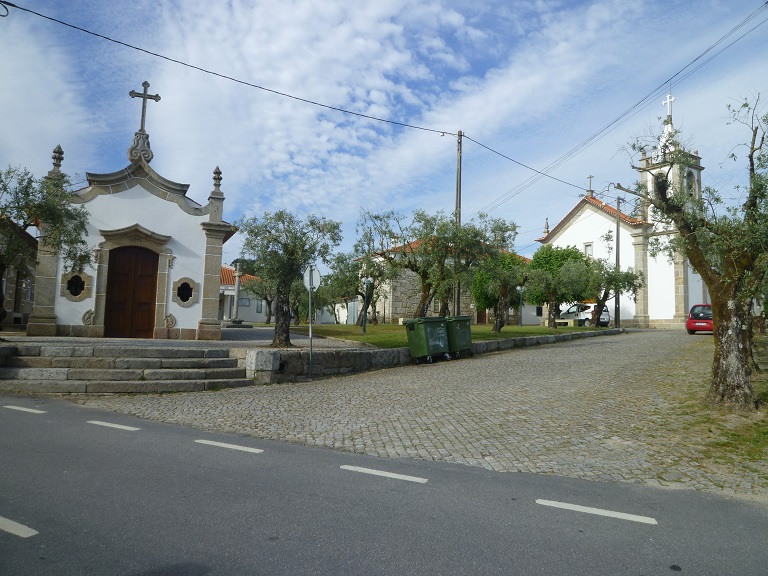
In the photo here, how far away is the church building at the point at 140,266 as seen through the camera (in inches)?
688

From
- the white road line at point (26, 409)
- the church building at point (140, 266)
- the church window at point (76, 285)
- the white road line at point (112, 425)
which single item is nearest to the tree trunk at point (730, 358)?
the white road line at point (112, 425)

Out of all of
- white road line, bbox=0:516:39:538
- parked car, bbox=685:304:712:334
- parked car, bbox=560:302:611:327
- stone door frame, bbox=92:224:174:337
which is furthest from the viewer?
parked car, bbox=560:302:611:327

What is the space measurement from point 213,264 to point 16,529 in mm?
15940

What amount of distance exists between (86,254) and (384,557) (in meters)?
15.6

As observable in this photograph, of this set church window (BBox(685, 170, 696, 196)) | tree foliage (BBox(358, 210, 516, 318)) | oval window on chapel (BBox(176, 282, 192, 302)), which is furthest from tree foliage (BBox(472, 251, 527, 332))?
oval window on chapel (BBox(176, 282, 192, 302))

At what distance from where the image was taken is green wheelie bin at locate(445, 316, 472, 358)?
16.9 meters

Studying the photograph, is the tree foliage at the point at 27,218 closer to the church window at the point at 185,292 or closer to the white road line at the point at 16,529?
the church window at the point at 185,292

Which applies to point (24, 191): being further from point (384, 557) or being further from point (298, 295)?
point (298, 295)

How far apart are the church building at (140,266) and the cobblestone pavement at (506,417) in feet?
25.8

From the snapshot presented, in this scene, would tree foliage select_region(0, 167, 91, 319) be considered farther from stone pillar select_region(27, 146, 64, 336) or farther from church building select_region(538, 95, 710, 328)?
church building select_region(538, 95, 710, 328)

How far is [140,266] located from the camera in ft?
60.7

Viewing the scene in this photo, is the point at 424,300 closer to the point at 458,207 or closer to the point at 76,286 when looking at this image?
the point at 458,207

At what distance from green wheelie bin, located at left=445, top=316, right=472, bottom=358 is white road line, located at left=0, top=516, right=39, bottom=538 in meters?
13.6

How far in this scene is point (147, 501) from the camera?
4414 millimetres
